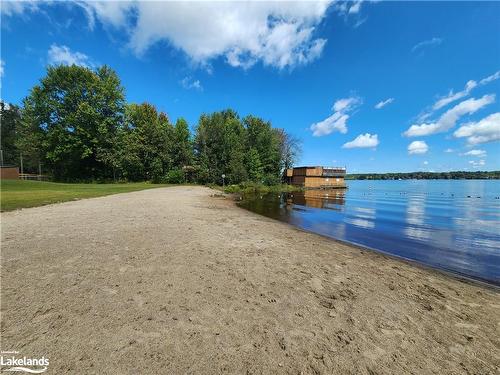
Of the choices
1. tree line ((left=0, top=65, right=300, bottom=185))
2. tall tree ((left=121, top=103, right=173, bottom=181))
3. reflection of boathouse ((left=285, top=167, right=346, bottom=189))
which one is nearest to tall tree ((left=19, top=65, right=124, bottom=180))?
tree line ((left=0, top=65, right=300, bottom=185))

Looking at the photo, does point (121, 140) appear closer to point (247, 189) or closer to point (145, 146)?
point (145, 146)

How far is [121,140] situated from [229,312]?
4957 centimetres

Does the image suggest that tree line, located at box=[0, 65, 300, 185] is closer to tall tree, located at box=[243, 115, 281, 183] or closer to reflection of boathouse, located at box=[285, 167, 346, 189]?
tall tree, located at box=[243, 115, 281, 183]

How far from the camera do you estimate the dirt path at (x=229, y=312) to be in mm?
2707

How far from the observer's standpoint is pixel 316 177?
64875mm

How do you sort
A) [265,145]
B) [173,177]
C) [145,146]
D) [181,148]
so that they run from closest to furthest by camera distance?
[145,146] < [173,177] < [181,148] < [265,145]

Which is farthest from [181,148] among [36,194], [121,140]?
[36,194]

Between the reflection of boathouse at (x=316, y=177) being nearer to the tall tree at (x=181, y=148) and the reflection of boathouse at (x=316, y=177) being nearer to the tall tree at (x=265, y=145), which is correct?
the tall tree at (x=265, y=145)

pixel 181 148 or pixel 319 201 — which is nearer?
pixel 319 201

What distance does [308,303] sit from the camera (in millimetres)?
4121

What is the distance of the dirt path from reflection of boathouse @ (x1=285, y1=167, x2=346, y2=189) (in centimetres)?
5829
